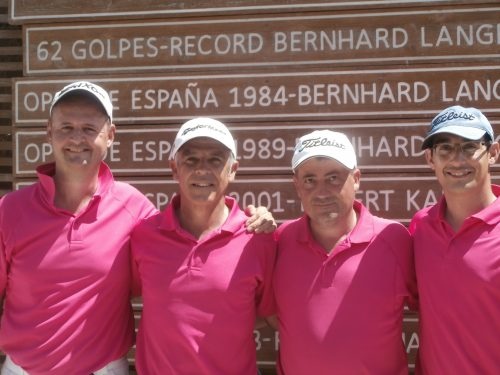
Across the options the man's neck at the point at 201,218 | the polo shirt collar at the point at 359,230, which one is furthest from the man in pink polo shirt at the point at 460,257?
the man's neck at the point at 201,218

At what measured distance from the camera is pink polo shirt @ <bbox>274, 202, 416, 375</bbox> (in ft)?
8.59

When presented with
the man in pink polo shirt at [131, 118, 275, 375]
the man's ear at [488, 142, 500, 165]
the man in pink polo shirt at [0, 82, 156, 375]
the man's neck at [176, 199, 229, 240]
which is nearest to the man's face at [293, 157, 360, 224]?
the man in pink polo shirt at [131, 118, 275, 375]

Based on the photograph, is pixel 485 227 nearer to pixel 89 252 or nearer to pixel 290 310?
pixel 290 310

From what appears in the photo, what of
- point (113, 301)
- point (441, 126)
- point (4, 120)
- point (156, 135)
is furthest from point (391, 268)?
→ point (4, 120)

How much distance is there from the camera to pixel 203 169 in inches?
112

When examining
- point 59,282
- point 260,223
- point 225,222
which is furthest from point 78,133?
point 260,223

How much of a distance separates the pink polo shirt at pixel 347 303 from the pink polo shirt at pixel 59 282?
0.86m

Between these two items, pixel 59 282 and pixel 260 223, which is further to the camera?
pixel 260 223

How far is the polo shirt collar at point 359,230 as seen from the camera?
274 cm

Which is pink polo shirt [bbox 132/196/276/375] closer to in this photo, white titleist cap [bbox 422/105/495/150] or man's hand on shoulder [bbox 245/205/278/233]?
man's hand on shoulder [bbox 245/205/278/233]

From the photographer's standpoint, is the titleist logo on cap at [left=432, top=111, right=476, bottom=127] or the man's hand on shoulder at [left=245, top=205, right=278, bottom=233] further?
the man's hand on shoulder at [left=245, top=205, right=278, bottom=233]

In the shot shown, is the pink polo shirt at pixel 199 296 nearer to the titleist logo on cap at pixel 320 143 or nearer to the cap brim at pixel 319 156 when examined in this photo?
the cap brim at pixel 319 156

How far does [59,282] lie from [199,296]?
70cm

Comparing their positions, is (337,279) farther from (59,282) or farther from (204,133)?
(59,282)
